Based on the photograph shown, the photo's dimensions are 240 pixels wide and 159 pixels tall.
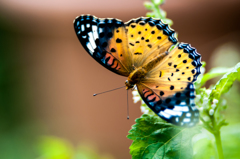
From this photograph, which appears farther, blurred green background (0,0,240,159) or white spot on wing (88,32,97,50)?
blurred green background (0,0,240,159)

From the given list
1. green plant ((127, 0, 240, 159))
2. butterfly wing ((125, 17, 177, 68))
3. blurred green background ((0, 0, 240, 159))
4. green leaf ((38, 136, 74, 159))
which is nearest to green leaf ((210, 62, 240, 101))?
green plant ((127, 0, 240, 159))

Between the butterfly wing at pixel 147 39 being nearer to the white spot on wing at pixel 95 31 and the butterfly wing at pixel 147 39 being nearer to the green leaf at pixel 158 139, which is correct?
the white spot on wing at pixel 95 31

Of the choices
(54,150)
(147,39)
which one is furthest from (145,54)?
(54,150)

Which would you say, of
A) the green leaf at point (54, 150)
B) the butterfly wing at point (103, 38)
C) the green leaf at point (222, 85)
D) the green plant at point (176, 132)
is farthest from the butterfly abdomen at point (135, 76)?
the green leaf at point (54, 150)

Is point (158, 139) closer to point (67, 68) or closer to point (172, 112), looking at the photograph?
point (172, 112)

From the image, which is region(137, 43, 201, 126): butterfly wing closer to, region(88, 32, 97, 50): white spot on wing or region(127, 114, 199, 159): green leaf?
region(127, 114, 199, 159): green leaf

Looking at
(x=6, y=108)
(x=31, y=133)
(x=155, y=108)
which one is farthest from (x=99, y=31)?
(x=6, y=108)
